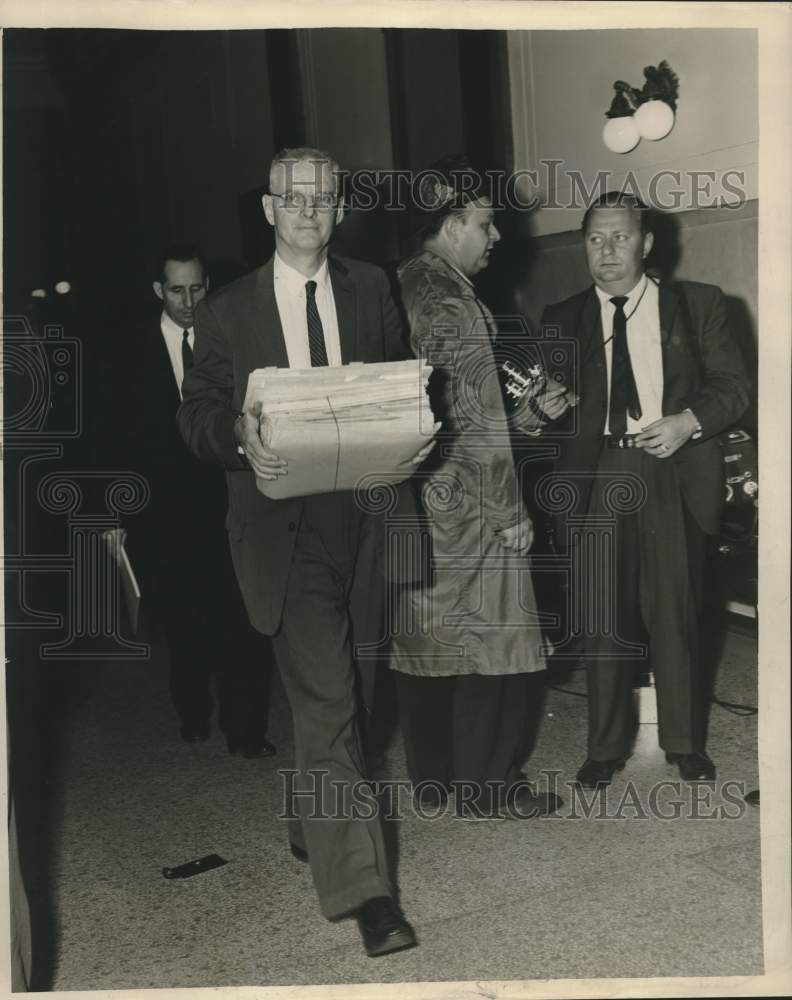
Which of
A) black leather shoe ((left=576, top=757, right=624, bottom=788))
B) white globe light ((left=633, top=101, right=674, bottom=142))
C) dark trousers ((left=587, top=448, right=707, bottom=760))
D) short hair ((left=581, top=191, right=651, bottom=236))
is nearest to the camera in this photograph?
short hair ((left=581, top=191, right=651, bottom=236))

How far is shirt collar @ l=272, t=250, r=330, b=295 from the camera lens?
3012 millimetres

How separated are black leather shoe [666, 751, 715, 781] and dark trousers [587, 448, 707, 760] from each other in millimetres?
26

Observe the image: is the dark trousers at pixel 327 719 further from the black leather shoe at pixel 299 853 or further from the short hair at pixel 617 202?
the short hair at pixel 617 202

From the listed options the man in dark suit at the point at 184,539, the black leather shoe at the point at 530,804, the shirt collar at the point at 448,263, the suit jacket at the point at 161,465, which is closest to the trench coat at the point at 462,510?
the shirt collar at the point at 448,263

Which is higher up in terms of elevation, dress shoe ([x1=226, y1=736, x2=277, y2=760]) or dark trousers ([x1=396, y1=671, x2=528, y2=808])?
dark trousers ([x1=396, y1=671, x2=528, y2=808])

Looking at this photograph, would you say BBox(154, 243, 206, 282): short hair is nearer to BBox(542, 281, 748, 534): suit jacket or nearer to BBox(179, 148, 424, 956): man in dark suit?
BBox(179, 148, 424, 956): man in dark suit

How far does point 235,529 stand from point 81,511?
1.00 m

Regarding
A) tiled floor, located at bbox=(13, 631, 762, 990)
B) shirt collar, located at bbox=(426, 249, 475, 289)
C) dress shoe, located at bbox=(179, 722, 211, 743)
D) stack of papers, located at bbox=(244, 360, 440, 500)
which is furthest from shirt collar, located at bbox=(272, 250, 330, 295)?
dress shoe, located at bbox=(179, 722, 211, 743)

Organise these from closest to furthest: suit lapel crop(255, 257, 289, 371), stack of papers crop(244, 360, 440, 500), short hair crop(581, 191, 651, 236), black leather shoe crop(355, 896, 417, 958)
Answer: stack of papers crop(244, 360, 440, 500), black leather shoe crop(355, 896, 417, 958), suit lapel crop(255, 257, 289, 371), short hair crop(581, 191, 651, 236)

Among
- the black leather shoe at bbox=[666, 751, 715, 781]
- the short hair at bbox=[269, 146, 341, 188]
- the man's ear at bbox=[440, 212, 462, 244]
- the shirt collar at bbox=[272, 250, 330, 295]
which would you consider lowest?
the black leather shoe at bbox=[666, 751, 715, 781]

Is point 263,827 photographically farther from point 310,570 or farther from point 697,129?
point 697,129

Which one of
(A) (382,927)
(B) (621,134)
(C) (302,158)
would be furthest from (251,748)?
(B) (621,134)

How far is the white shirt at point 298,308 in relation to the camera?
3.01 m

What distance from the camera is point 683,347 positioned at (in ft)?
11.8
